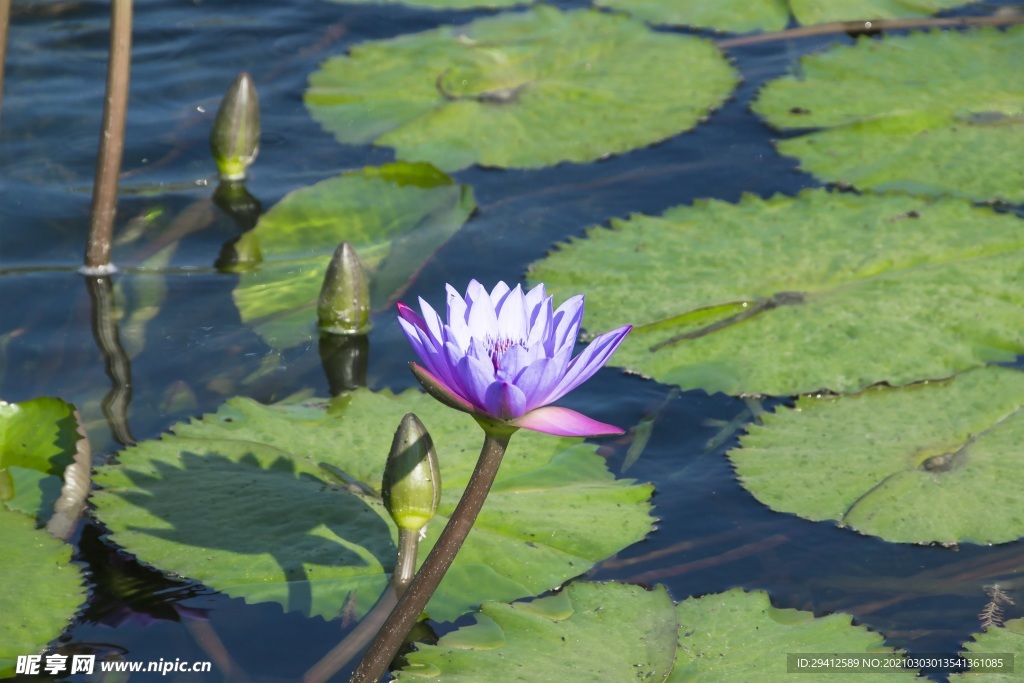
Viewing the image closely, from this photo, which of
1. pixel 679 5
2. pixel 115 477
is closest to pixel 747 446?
pixel 115 477

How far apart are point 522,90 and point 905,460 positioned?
8.46ft

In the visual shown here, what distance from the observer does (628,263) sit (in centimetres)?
354

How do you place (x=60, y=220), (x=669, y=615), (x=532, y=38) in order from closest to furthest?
(x=669, y=615), (x=60, y=220), (x=532, y=38)

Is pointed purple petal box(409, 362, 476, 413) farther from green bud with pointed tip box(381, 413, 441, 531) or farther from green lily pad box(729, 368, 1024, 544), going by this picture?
green lily pad box(729, 368, 1024, 544)

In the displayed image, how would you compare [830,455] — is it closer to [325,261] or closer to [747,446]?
[747,446]

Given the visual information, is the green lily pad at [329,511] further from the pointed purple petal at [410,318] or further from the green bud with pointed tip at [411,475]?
the pointed purple petal at [410,318]

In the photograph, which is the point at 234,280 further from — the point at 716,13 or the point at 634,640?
the point at 716,13

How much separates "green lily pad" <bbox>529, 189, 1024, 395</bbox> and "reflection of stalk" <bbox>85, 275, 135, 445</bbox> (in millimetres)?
1310

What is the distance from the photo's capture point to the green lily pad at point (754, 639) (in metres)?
2.12

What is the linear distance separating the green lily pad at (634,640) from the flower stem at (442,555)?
0.35m

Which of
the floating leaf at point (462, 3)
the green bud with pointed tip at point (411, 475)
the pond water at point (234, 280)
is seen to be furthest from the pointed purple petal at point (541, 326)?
the floating leaf at point (462, 3)

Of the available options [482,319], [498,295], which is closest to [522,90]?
→ [498,295]

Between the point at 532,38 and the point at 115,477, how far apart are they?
328 cm

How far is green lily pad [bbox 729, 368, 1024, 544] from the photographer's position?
2572 millimetres
